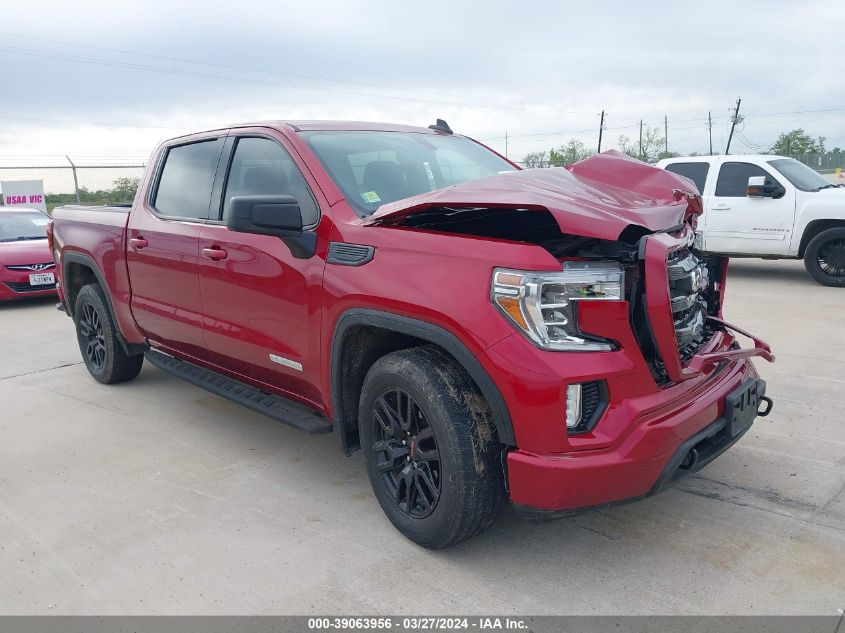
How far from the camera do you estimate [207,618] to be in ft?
8.73

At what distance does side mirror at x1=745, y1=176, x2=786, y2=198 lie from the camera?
9438 mm

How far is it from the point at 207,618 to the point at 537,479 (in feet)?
4.36

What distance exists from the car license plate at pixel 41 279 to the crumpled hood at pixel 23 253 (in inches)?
7.4

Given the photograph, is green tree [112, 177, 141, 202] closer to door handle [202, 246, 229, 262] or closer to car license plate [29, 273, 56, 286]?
car license plate [29, 273, 56, 286]

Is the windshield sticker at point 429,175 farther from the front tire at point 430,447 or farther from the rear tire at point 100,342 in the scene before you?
the rear tire at point 100,342

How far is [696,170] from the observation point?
34.0 feet

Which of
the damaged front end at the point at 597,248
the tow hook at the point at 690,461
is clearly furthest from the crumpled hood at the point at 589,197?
the tow hook at the point at 690,461

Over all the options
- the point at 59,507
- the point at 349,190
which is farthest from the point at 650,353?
the point at 59,507

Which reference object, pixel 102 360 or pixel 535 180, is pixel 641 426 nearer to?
pixel 535 180

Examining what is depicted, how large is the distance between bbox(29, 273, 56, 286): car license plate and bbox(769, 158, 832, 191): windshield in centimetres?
993

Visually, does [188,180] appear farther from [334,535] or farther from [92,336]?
[334,535]

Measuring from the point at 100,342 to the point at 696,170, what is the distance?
8.37 meters

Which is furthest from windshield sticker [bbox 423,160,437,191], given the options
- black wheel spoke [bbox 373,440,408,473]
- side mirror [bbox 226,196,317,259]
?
black wheel spoke [bbox 373,440,408,473]

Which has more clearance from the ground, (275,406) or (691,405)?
(691,405)
